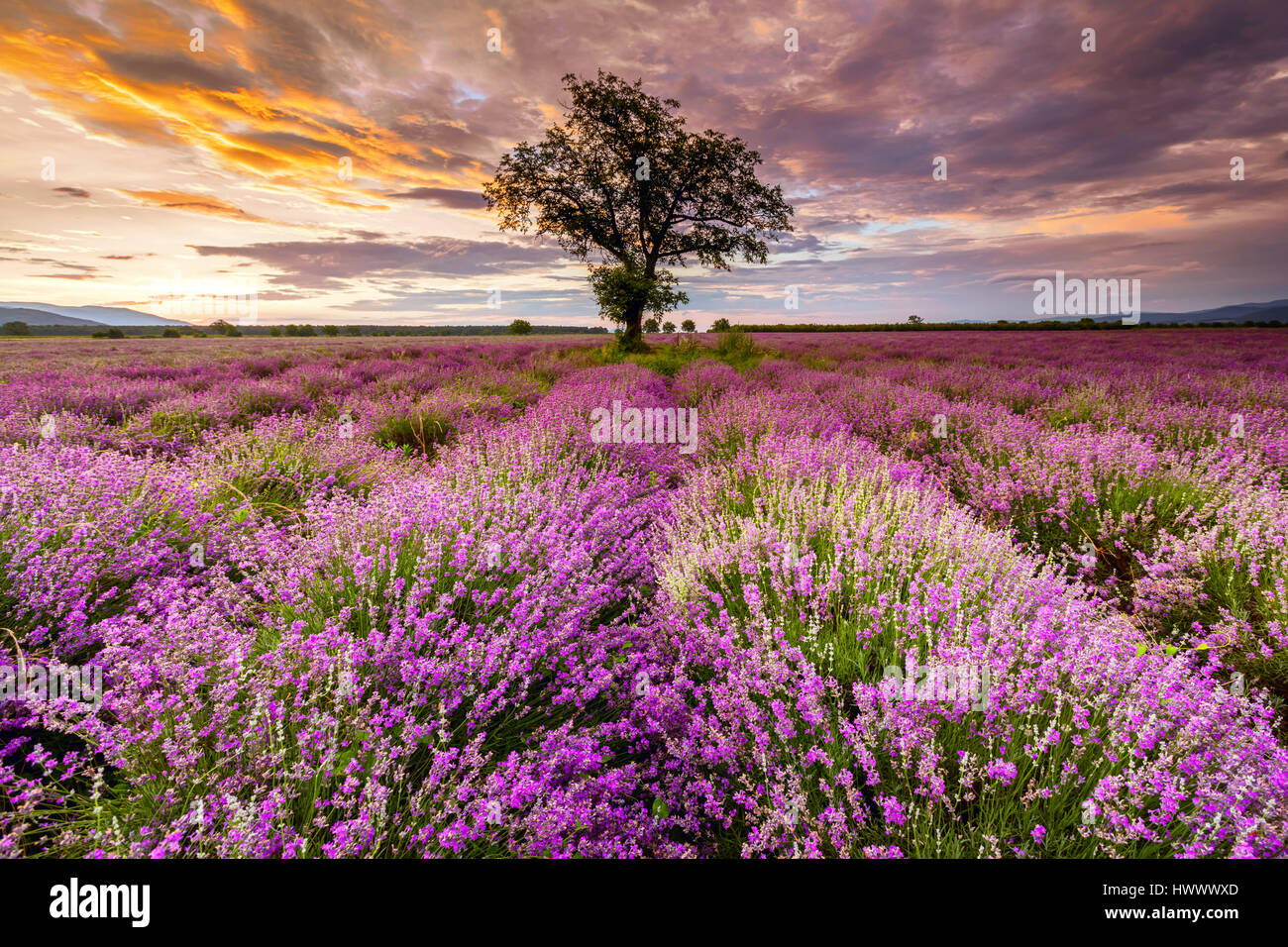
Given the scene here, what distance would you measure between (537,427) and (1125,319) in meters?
54.6

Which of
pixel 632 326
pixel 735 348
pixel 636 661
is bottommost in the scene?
pixel 636 661

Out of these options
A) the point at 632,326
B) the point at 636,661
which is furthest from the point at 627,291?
the point at 636,661

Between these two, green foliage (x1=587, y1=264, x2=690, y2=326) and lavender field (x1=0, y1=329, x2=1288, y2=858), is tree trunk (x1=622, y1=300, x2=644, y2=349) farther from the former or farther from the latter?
lavender field (x1=0, y1=329, x2=1288, y2=858)

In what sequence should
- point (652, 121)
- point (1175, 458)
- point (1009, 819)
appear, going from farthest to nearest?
1. point (652, 121)
2. point (1175, 458)
3. point (1009, 819)

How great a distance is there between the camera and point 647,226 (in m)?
17.4

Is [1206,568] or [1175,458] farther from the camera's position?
[1175,458]

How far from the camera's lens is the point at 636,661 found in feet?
7.14

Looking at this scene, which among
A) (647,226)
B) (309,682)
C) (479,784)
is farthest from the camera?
(647,226)

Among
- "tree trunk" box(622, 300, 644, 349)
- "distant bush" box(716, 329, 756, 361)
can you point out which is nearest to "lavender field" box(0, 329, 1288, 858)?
"distant bush" box(716, 329, 756, 361)

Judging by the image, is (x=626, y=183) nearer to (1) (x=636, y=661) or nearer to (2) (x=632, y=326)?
(2) (x=632, y=326)

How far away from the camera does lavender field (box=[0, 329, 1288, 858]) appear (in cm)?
130

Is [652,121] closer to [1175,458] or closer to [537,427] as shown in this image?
[537,427]

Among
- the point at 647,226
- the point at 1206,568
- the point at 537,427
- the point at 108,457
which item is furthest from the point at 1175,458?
the point at 647,226

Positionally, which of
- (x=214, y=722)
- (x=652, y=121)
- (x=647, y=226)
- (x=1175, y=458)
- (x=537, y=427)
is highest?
(x=652, y=121)
